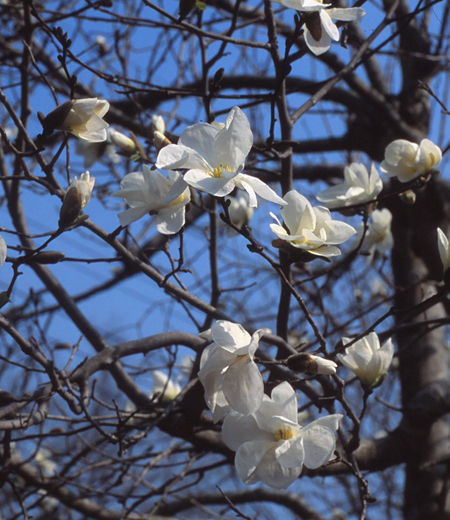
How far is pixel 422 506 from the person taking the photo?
1.86 meters

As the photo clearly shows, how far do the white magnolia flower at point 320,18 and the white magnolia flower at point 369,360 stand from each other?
60 centimetres

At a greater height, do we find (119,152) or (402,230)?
(402,230)

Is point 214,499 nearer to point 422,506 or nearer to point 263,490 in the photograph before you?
point 263,490

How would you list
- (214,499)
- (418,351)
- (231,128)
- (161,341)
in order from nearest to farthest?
1. (231,128)
2. (161,341)
3. (418,351)
4. (214,499)

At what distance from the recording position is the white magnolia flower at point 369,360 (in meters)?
1.03

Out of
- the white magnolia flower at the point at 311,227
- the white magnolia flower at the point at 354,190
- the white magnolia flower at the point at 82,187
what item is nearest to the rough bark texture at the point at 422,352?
the white magnolia flower at the point at 354,190

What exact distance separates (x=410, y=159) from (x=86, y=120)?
80 cm

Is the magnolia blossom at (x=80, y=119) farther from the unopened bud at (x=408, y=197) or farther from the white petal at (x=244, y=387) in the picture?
the unopened bud at (x=408, y=197)

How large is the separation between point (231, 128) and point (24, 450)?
4771 mm

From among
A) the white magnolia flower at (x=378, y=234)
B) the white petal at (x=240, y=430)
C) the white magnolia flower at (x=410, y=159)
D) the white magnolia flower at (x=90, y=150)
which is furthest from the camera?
the white magnolia flower at (x=378, y=234)

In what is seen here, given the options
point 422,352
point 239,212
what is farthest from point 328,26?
point 422,352

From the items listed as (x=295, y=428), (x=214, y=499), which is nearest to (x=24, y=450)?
(x=214, y=499)

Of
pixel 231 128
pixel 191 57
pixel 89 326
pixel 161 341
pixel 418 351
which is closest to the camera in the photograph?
pixel 231 128

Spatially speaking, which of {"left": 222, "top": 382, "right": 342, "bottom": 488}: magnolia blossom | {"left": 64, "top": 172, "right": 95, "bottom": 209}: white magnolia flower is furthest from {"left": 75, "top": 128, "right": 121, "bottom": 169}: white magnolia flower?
{"left": 222, "top": 382, "right": 342, "bottom": 488}: magnolia blossom
